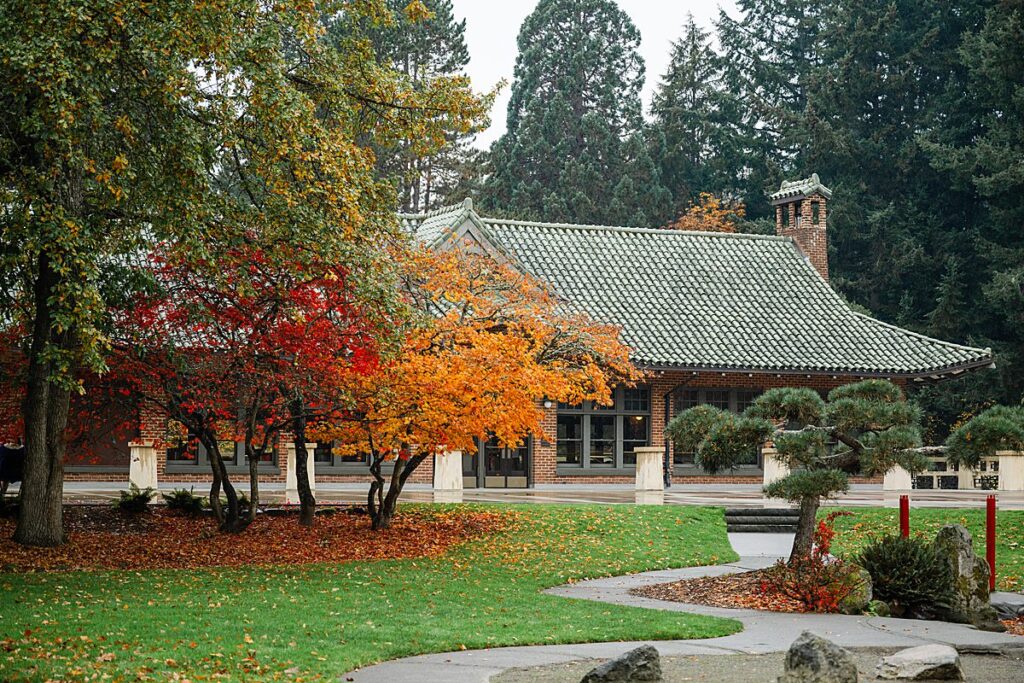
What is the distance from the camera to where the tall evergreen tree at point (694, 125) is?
59.2 metres

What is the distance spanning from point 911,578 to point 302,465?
965cm

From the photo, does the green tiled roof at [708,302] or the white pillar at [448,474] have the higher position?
the green tiled roof at [708,302]

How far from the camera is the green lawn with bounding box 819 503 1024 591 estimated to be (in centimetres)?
1889

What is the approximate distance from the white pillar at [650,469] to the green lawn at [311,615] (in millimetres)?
10159

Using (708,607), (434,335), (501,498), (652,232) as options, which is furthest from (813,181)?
(708,607)

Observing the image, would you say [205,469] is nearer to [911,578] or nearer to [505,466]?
[505,466]

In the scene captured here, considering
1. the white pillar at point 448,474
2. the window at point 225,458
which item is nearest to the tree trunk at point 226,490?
the white pillar at point 448,474

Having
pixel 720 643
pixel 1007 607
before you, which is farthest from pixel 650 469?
pixel 720 643

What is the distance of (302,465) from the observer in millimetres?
20203

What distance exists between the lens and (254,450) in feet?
64.1

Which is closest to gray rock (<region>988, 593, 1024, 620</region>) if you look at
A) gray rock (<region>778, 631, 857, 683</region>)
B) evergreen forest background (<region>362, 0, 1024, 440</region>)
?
gray rock (<region>778, 631, 857, 683</region>)

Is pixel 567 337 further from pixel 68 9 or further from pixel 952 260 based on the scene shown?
pixel 952 260

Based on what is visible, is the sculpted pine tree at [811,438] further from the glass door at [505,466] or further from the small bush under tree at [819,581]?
the glass door at [505,466]

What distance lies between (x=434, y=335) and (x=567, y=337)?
575 centimetres
